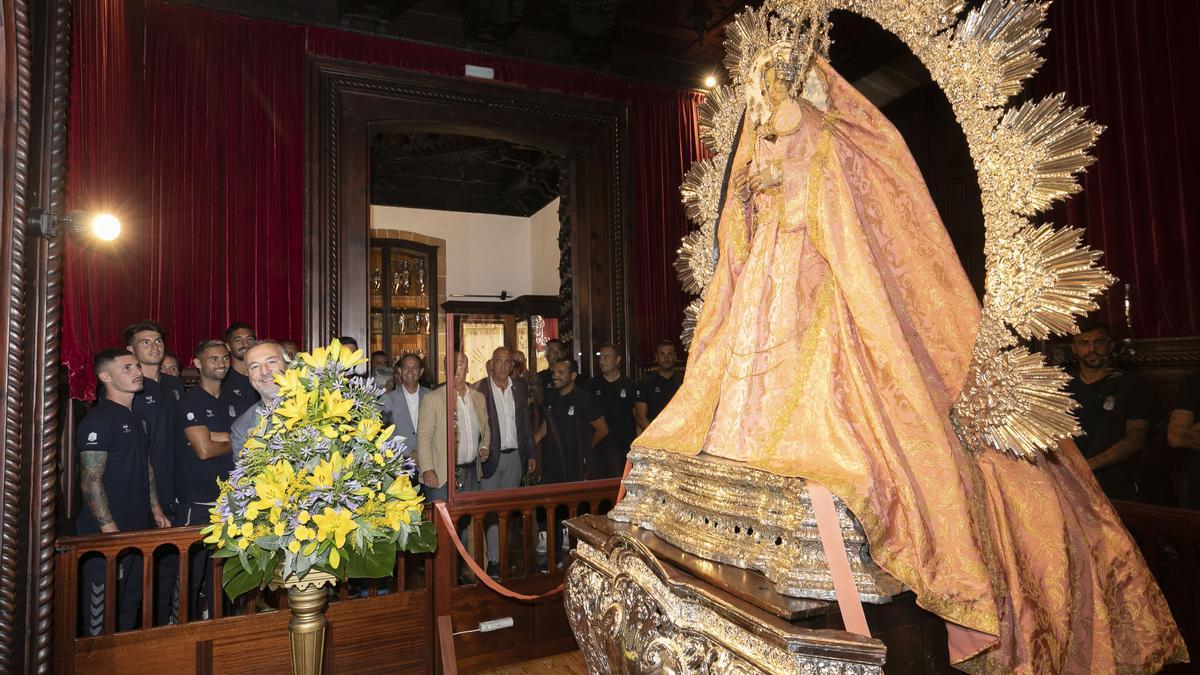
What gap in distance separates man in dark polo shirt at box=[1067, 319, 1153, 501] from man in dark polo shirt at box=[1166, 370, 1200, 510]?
0.11 m

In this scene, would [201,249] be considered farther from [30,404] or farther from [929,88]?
[929,88]

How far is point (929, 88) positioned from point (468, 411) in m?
3.35

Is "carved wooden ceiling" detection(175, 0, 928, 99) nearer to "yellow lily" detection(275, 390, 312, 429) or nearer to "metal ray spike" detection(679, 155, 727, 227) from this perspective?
"metal ray spike" detection(679, 155, 727, 227)

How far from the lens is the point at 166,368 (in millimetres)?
4129

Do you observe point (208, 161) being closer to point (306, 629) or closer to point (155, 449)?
point (155, 449)

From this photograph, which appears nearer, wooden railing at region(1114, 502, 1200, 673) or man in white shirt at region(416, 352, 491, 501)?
wooden railing at region(1114, 502, 1200, 673)

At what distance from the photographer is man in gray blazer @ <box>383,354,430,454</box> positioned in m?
4.51

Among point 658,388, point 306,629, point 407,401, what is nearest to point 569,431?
point 658,388

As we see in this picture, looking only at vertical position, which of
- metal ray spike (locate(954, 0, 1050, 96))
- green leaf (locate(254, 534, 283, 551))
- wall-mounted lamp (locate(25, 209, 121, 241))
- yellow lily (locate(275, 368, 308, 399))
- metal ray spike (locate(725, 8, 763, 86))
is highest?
metal ray spike (locate(725, 8, 763, 86))

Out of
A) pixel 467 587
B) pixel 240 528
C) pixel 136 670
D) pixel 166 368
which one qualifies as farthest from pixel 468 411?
pixel 240 528

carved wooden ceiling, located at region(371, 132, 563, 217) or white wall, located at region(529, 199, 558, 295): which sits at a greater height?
carved wooden ceiling, located at region(371, 132, 563, 217)

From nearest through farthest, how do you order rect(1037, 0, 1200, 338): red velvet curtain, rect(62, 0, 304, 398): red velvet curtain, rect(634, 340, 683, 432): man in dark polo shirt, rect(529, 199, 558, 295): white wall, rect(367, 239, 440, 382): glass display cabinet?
rect(1037, 0, 1200, 338): red velvet curtain < rect(62, 0, 304, 398): red velvet curtain < rect(634, 340, 683, 432): man in dark polo shirt < rect(367, 239, 440, 382): glass display cabinet < rect(529, 199, 558, 295): white wall

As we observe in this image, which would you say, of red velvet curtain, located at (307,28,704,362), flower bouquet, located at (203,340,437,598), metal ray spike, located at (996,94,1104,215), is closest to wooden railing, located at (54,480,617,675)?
flower bouquet, located at (203,340,437,598)

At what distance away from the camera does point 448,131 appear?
580 cm
